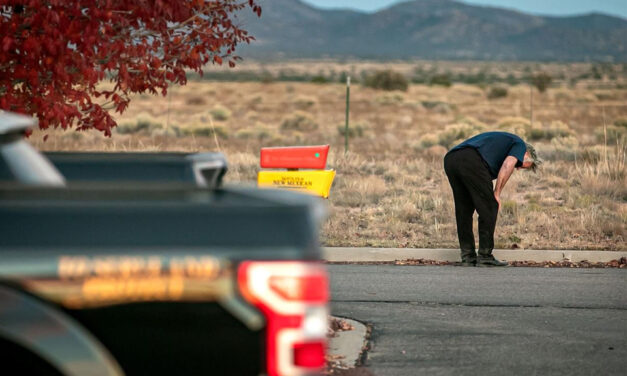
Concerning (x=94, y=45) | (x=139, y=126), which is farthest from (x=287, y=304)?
(x=139, y=126)

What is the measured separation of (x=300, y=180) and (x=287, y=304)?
7.31 m

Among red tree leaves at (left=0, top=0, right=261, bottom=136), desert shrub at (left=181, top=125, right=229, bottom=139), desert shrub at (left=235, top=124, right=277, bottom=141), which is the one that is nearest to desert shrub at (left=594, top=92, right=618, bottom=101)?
desert shrub at (left=235, top=124, right=277, bottom=141)

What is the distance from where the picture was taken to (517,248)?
12703 mm

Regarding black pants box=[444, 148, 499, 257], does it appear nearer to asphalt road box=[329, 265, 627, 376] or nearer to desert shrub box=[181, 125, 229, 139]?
asphalt road box=[329, 265, 627, 376]

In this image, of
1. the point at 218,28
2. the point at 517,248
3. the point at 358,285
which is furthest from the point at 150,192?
the point at 517,248

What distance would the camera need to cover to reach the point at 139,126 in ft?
126

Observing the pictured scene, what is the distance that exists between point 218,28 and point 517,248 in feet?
17.7

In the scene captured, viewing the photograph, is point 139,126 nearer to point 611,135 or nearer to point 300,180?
point 611,135

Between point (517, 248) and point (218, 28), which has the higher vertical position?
point (218, 28)

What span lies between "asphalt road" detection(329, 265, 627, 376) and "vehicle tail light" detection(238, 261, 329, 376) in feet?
12.0

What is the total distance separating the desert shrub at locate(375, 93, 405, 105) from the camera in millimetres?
56394

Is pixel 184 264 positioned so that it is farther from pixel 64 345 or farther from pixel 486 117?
pixel 486 117

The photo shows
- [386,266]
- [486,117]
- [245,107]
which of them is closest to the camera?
[386,266]

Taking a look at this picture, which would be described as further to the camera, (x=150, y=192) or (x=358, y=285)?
(x=358, y=285)
